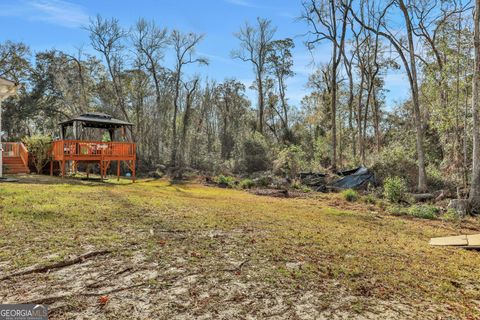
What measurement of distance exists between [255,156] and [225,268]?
712 inches

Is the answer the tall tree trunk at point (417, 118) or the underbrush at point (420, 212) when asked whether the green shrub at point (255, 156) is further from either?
the underbrush at point (420, 212)

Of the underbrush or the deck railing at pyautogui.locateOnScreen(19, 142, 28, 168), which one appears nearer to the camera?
the underbrush

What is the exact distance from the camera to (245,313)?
93.3 inches

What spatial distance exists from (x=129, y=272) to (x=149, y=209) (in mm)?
Answer: 3684

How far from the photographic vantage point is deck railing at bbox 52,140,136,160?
13.1 metres

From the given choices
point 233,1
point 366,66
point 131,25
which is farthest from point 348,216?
point 131,25

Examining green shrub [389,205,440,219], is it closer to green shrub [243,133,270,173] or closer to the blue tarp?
the blue tarp

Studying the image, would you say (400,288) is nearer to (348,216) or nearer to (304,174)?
(348,216)

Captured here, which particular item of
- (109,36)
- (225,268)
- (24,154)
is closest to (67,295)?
(225,268)

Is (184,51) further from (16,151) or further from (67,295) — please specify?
(67,295)

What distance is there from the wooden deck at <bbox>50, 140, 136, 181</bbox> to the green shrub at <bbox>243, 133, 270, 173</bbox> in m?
8.50

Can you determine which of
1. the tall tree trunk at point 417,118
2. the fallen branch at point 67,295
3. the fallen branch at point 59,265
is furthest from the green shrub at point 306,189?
the fallen branch at point 67,295

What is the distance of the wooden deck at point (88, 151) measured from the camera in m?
13.1

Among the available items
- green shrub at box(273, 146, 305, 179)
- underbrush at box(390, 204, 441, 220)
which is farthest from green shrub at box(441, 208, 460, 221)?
green shrub at box(273, 146, 305, 179)
